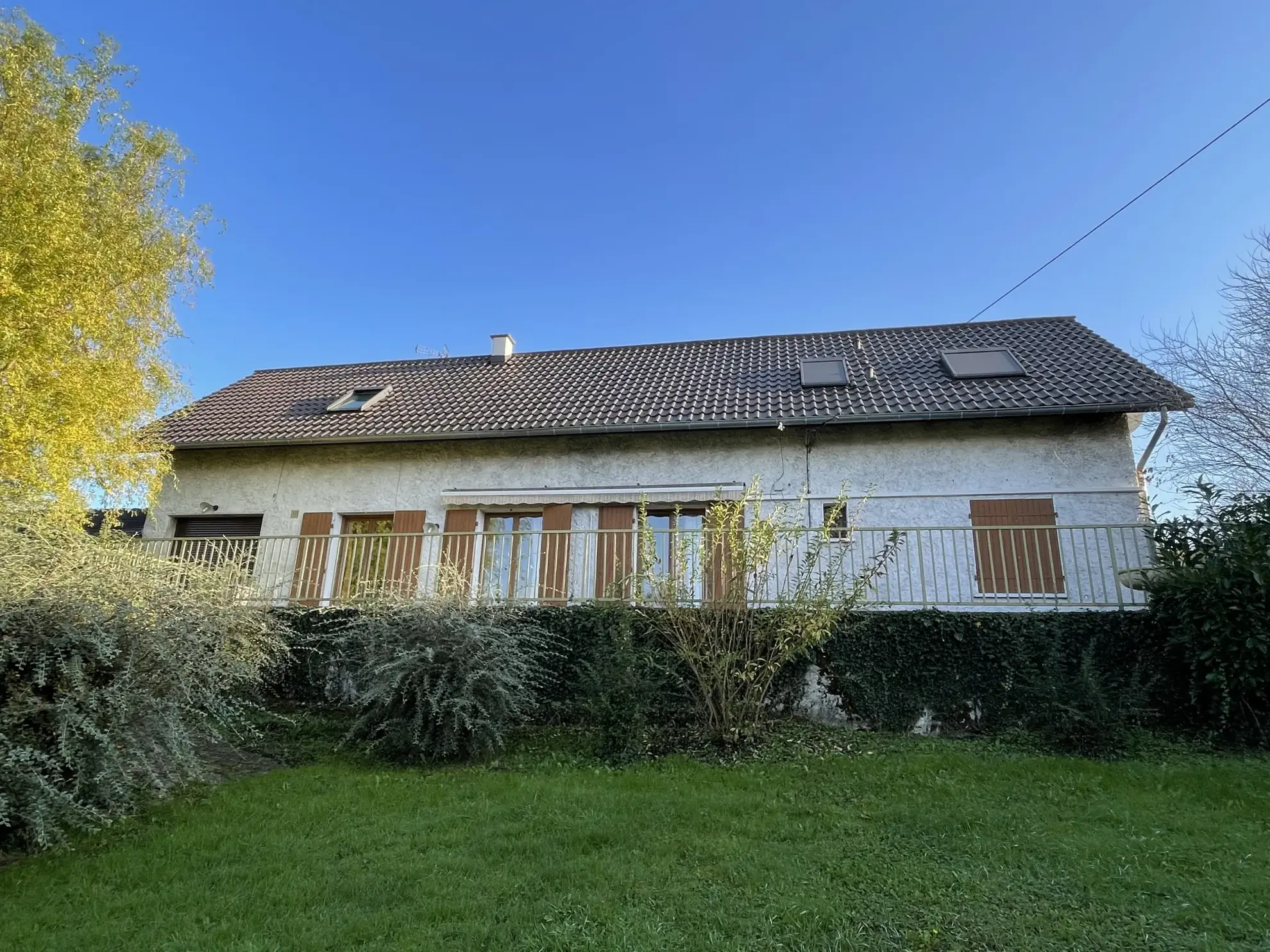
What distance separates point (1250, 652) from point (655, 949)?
5879mm

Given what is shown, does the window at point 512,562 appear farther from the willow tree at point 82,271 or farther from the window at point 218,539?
the willow tree at point 82,271

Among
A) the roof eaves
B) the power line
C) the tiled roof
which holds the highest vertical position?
the power line

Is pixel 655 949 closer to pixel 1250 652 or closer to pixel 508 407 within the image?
pixel 1250 652

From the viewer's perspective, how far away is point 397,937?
3.04 m

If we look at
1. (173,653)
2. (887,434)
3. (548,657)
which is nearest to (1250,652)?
(887,434)

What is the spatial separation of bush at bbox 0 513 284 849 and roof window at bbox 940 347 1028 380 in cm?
1114

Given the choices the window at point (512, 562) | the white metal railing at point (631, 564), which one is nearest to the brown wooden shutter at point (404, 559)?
the white metal railing at point (631, 564)

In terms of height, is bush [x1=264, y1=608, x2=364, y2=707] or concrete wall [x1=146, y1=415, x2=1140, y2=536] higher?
concrete wall [x1=146, y1=415, x2=1140, y2=536]

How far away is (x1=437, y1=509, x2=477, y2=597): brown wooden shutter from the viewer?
6840 mm

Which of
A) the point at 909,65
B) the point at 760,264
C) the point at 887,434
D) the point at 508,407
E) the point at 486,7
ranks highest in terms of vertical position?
the point at 486,7

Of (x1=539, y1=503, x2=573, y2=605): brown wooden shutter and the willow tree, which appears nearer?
the willow tree

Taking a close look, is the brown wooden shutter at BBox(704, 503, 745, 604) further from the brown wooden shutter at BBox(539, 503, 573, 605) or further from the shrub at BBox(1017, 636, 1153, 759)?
the shrub at BBox(1017, 636, 1153, 759)

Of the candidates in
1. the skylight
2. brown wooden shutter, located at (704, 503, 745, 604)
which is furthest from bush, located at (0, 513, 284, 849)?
the skylight

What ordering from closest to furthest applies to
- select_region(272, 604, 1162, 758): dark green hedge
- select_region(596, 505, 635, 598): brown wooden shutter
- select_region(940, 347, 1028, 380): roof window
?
1. select_region(272, 604, 1162, 758): dark green hedge
2. select_region(596, 505, 635, 598): brown wooden shutter
3. select_region(940, 347, 1028, 380): roof window
